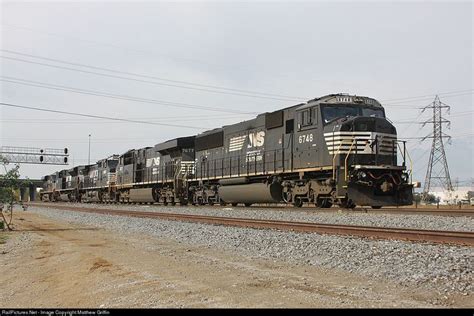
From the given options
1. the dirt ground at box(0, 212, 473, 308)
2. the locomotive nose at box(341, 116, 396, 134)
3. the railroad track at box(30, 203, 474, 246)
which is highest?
the locomotive nose at box(341, 116, 396, 134)

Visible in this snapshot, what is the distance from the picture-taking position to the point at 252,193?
21750 mm

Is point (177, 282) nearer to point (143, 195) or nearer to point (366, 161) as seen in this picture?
point (366, 161)

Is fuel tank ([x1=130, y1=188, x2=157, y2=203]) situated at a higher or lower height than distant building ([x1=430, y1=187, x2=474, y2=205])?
higher

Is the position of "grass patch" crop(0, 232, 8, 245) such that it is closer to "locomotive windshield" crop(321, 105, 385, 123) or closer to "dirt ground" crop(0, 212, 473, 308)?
"dirt ground" crop(0, 212, 473, 308)

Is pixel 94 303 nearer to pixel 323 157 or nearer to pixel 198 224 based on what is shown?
pixel 198 224

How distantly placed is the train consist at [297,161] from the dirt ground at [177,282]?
8.15 m

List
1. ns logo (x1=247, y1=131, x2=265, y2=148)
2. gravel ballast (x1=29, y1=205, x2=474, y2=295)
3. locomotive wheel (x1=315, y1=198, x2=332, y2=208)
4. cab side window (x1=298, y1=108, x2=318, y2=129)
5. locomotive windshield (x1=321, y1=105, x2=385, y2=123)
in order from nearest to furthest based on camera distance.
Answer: gravel ballast (x1=29, y1=205, x2=474, y2=295)
locomotive windshield (x1=321, y1=105, x2=385, y2=123)
locomotive wheel (x1=315, y1=198, x2=332, y2=208)
cab side window (x1=298, y1=108, x2=318, y2=129)
ns logo (x1=247, y1=131, x2=265, y2=148)

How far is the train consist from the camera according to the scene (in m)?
16.4

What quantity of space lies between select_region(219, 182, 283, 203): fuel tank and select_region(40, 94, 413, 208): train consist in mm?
47

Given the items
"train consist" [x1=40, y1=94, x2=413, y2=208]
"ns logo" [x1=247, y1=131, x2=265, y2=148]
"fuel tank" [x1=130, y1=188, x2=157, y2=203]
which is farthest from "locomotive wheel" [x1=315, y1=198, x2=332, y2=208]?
"fuel tank" [x1=130, y1=188, x2=157, y2=203]

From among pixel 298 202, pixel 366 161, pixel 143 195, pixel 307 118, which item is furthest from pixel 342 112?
pixel 143 195

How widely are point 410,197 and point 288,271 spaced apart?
437 inches

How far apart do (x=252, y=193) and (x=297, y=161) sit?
358 centimetres

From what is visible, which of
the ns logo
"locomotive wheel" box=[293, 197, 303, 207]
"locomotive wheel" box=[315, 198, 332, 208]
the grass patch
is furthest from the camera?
the ns logo
